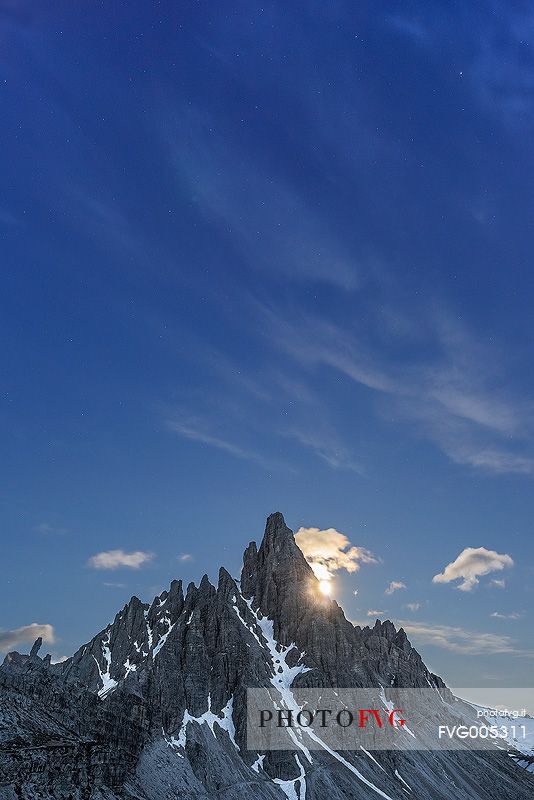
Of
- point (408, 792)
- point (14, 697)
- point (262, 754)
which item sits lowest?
point (408, 792)

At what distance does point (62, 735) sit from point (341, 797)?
119500 mm

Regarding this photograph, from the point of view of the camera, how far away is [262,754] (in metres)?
184

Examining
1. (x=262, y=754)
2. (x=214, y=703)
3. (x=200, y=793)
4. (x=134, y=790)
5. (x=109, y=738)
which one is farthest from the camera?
(x=214, y=703)

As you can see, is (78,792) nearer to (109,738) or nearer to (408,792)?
(109,738)

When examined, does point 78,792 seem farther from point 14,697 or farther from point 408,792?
point 408,792

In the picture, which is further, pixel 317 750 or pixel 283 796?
pixel 317 750

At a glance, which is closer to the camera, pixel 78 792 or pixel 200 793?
pixel 78 792

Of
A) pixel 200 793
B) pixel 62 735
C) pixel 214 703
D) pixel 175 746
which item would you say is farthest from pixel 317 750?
pixel 62 735

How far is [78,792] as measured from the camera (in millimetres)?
77688

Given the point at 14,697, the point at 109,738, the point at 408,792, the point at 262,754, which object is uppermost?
the point at 14,697

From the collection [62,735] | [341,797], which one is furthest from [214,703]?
[62,735]

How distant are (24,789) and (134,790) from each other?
36507 mm

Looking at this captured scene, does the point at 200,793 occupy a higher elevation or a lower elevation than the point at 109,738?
lower

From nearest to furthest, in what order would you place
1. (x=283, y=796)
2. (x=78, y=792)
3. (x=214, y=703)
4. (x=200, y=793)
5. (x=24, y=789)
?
1. (x=24, y=789)
2. (x=78, y=792)
3. (x=200, y=793)
4. (x=283, y=796)
5. (x=214, y=703)
